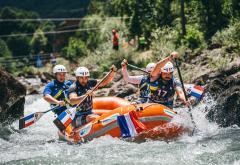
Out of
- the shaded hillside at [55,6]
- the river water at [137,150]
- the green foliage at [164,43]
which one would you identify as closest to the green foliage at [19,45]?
the shaded hillside at [55,6]

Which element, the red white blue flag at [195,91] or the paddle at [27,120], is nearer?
the red white blue flag at [195,91]

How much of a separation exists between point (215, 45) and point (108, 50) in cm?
823

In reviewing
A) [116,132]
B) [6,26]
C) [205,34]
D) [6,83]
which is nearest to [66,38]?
[6,26]

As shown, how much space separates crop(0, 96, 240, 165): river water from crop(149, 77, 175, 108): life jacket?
3.41 ft

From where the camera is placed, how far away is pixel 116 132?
11734mm

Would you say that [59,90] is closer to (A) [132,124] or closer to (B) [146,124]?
(A) [132,124]

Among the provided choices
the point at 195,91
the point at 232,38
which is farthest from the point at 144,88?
the point at 232,38

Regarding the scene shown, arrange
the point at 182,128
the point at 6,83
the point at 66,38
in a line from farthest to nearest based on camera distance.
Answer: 1. the point at 66,38
2. the point at 6,83
3. the point at 182,128

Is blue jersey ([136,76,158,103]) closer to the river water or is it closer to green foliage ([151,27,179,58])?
the river water

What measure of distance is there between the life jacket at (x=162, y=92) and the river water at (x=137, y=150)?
1.04 meters

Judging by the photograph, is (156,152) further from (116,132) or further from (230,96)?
(230,96)

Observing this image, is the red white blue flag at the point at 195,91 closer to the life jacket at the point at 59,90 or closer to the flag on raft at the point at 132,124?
the flag on raft at the point at 132,124

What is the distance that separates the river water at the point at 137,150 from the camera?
9.67 meters

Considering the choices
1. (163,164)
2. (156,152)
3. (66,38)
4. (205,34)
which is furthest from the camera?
(66,38)
